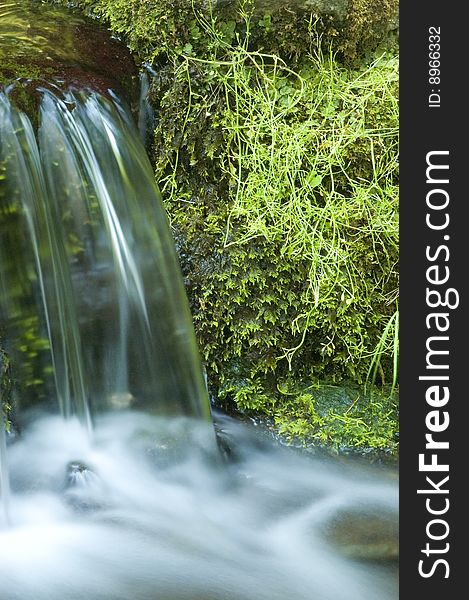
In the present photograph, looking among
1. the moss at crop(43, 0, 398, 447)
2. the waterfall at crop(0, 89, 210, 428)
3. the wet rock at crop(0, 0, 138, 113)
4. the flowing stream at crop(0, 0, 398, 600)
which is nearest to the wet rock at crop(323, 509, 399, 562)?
the flowing stream at crop(0, 0, 398, 600)

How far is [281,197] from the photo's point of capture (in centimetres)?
277

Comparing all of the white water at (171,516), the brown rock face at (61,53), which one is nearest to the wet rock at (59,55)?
the brown rock face at (61,53)

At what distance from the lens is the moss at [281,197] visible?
274cm

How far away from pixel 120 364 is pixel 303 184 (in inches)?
34.8

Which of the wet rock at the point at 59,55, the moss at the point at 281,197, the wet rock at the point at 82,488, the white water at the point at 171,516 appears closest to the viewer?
the white water at the point at 171,516

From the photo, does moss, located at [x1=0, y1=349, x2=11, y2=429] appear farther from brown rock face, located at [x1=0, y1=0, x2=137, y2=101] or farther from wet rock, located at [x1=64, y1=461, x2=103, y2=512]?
brown rock face, located at [x1=0, y1=0, x2=137, y2=101]

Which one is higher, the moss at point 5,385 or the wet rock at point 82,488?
the moss at point 5,385

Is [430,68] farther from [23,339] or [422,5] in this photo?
[23,339]

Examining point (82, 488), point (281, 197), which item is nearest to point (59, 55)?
point (281, 197)

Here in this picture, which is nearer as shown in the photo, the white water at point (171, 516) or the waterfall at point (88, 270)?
the white water at point (171, 516)

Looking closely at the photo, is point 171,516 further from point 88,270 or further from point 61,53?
point 61,53

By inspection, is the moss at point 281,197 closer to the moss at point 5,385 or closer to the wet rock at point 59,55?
the wet rock at point 59,55

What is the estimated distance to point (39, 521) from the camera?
2.31 m

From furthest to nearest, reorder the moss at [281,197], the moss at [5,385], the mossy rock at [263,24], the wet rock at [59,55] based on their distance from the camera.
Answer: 1. the mossy rock at [263,24]
2. the moss at [281,197]
3. the wet rock at [59,55]
4. the moss at [5,385]
